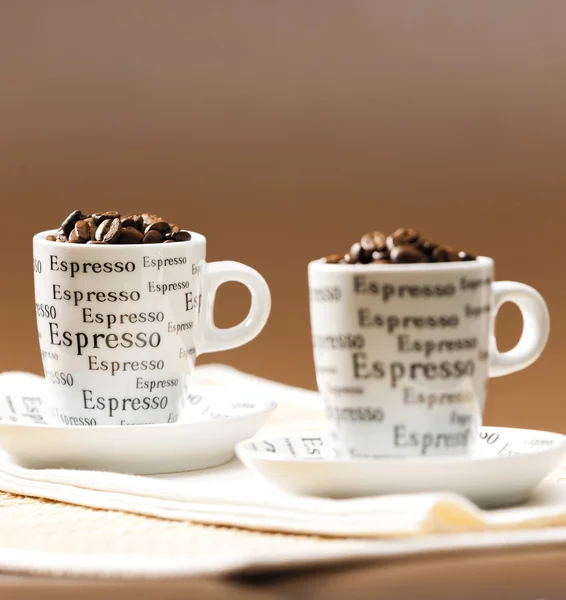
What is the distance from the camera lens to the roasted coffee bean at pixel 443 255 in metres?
1.04

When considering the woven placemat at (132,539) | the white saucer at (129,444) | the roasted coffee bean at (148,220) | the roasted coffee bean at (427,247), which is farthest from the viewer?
the roasted coffee bean at (148,220)

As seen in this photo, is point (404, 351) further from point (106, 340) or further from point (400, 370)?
point (106, 340)

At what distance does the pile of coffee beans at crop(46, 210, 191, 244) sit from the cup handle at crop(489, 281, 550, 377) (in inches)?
13.9

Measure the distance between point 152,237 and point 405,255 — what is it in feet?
1.08

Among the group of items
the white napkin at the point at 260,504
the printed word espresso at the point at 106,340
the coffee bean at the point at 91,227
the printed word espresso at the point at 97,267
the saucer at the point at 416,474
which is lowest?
the white napkin at the point at 260,504

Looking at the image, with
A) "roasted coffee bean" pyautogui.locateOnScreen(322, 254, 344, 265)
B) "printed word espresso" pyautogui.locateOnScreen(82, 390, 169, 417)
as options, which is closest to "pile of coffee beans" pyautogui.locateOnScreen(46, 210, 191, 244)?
"printed word espresso" pyautogui.locateOnScreen(82, 390, 169, 417)

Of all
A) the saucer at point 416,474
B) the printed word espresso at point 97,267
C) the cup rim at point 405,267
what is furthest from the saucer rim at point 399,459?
the printed word espresso at point 97,267

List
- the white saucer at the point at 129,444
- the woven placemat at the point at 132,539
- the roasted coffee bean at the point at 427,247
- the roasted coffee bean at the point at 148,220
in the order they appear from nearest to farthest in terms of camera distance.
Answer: the woven placemat at the point at 132,539 < the roasted coffee bean at the point at 427,247 < the white saucer at the point at 129,444 < the roasted coffee bean at the point at 148,220

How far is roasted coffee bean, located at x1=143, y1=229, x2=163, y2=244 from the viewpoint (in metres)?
1.27

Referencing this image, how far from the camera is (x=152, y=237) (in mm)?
1271

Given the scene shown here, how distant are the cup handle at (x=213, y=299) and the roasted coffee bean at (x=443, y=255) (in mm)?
336

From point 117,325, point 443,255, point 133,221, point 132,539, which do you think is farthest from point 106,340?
point 443,255

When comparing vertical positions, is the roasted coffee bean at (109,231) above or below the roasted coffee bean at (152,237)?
above

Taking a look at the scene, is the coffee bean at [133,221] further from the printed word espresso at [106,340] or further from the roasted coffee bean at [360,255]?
the roasted coffee bean at [360,255]
